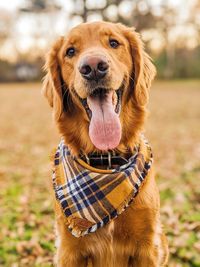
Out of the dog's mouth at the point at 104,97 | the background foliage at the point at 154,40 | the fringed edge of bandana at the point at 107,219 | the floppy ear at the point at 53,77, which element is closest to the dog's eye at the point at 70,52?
the floppy ear at the point at 53,77

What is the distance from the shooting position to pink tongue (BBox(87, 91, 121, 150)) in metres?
2.98

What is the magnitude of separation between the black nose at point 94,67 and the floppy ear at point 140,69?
1.54 ft

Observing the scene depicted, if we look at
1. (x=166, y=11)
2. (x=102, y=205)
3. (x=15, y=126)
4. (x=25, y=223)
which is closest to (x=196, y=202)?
(x=25, y=223)

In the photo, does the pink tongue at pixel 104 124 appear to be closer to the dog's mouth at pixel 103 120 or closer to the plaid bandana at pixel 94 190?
the dog's mouth at pixel 103 120

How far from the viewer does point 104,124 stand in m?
2.98

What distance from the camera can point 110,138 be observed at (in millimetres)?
2996

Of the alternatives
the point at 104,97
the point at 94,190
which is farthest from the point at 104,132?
the point at 94,190

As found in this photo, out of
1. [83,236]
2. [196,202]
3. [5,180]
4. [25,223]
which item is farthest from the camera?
[5,180]

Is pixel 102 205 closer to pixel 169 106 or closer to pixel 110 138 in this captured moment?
pixel 110 138

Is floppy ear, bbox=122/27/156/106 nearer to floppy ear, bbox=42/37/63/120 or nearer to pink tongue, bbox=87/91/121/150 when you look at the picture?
pink tongue, bbox=87/91/121/150

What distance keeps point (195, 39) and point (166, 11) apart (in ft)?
26.1

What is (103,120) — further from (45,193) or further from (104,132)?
(45,193)

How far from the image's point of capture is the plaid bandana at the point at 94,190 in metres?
2.96

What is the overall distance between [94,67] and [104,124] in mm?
464
